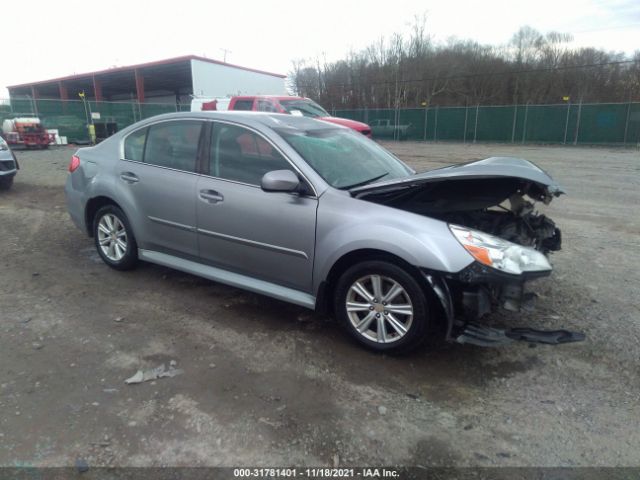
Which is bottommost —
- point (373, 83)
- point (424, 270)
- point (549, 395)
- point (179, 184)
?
point (549, 395)

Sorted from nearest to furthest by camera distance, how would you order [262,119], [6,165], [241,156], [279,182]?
1. [279,182]
2. [241,156]
3. [262,119]
4. [6,165]

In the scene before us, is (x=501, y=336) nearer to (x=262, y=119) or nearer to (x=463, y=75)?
(x=262, y=119)

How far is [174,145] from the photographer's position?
434cm

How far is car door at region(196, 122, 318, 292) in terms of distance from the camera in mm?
3512

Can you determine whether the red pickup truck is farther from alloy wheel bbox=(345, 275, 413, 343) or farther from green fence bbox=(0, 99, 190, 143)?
green fence bbox=(0, 99, 190, 143)

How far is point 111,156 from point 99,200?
49 cm

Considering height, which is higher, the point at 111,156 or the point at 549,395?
the point at 111,156

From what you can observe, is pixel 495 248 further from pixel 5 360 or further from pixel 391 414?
pixel 5 360

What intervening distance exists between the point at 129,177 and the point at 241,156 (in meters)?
1.36

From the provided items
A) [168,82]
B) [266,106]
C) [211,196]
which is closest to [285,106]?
[266,106]

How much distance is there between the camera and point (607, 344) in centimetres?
347

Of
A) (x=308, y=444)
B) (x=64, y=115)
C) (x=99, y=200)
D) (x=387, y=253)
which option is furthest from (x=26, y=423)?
(x=64, y=115)

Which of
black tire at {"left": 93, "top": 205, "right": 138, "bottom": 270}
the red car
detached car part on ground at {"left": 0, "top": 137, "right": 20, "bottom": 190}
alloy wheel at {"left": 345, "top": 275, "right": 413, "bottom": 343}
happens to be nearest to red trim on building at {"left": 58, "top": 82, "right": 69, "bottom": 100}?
the red car

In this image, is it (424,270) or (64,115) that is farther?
(64,115)
